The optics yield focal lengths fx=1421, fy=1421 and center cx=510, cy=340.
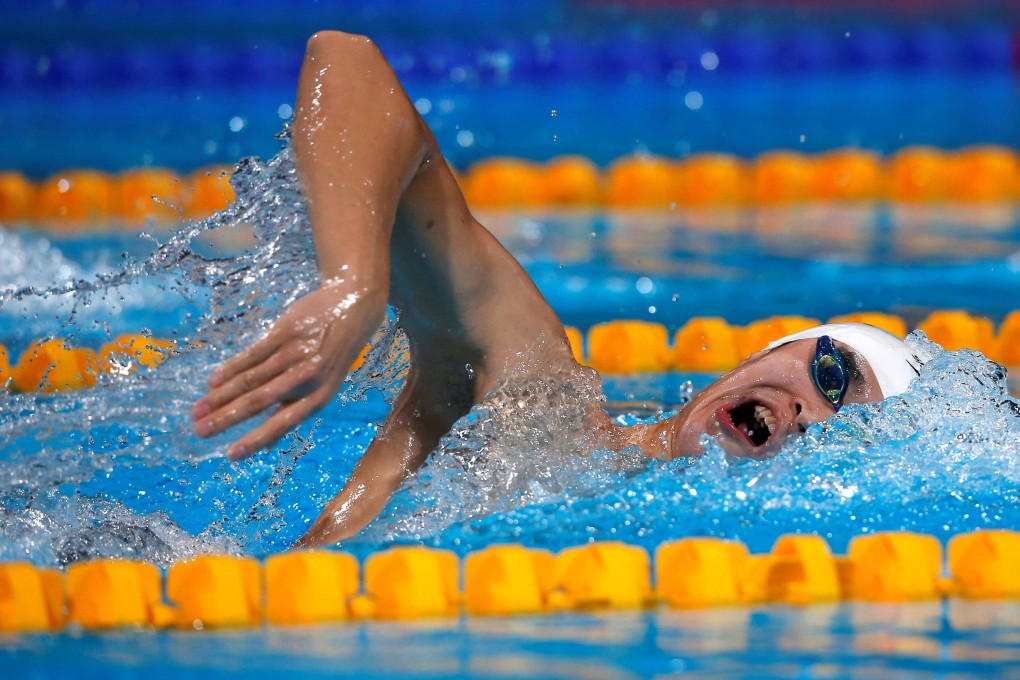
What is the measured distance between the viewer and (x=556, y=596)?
6.61ft

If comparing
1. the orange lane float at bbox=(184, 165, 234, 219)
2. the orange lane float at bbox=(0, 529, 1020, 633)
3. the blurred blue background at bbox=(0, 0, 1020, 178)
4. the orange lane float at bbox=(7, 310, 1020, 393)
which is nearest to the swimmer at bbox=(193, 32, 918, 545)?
the orange lane float at bbox=(0, 529, 1020, 633)

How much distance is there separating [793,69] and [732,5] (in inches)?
58.3

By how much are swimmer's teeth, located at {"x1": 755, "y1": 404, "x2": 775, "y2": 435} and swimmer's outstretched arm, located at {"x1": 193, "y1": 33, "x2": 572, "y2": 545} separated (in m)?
0.34

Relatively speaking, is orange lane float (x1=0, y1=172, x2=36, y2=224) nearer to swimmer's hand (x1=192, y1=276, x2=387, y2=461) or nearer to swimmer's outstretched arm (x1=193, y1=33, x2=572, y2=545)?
swimmer's outstretched arm (x1=193, y1=33, x2=572, y2=545)

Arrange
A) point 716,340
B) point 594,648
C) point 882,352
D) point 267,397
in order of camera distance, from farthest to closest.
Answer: point 716,340 → point 882,352 → point 594,648 → point 267,397

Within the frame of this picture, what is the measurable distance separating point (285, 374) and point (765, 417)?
3.35ft

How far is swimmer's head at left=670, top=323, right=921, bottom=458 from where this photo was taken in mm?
2285

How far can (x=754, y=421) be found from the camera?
7.84ft

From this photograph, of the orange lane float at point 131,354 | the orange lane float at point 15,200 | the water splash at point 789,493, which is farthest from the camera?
the orange lane float at point 15,200

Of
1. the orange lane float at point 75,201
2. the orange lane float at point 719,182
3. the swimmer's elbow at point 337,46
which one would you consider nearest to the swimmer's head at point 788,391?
the swimmer's elbow at point 337,46

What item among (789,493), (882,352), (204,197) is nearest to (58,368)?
(789,493)

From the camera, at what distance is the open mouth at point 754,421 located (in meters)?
2.32

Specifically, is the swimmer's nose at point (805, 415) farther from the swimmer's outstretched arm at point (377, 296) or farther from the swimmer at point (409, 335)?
the swimmer's outstretched arm at point (377, 296)

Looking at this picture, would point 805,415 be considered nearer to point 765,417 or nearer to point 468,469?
point 765,417
